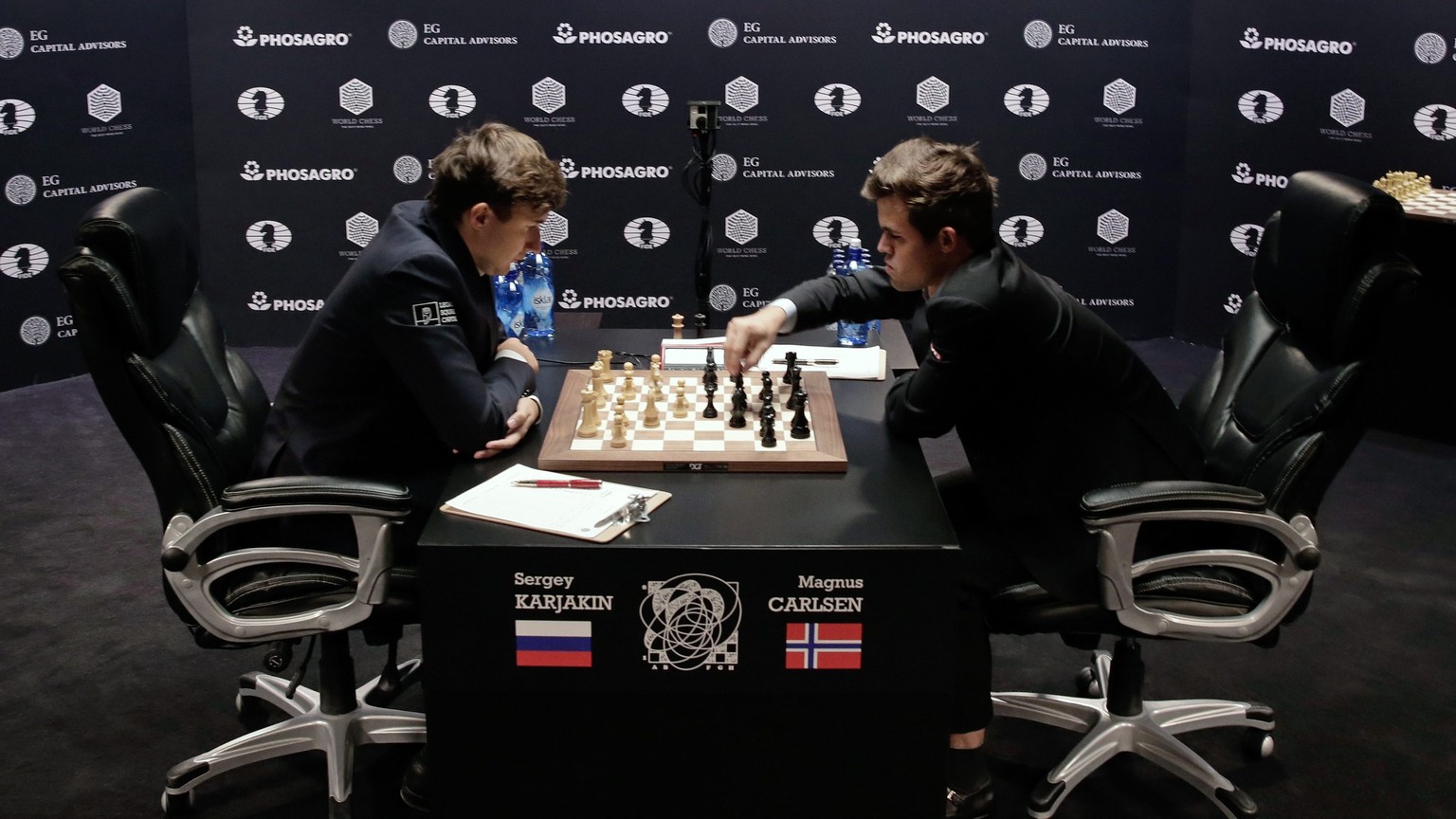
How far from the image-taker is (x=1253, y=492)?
2479 millimetres

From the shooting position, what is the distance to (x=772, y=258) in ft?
19.9

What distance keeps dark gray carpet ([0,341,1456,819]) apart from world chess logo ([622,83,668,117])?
2.44 meters

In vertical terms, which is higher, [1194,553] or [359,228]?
[359,228]

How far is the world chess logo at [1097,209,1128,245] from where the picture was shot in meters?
5.99

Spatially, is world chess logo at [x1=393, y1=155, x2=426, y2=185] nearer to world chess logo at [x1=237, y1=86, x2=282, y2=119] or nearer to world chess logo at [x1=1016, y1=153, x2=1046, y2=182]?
world chess logo at [x1=237, y1=86, x2=282, y2=119]

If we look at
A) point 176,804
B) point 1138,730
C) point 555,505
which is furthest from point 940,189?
point 176,804

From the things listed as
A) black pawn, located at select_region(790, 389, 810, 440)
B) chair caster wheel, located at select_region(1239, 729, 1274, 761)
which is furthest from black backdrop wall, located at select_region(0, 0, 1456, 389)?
black pawn, located at select_region(790, 389, 810, 440)

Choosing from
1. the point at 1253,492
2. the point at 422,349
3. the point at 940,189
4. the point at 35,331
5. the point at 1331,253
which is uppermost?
the point at 940,189

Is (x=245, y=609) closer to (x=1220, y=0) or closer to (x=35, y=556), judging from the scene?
(x=35, y=556)

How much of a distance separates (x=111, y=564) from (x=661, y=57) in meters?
3.00

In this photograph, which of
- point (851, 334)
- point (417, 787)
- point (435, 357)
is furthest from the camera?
point (851, 334)

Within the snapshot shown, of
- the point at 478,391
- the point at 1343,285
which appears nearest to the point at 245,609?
the point at 478,391

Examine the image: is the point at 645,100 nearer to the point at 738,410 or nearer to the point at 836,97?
the point at 836,97

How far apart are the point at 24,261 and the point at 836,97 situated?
10.4 feet
